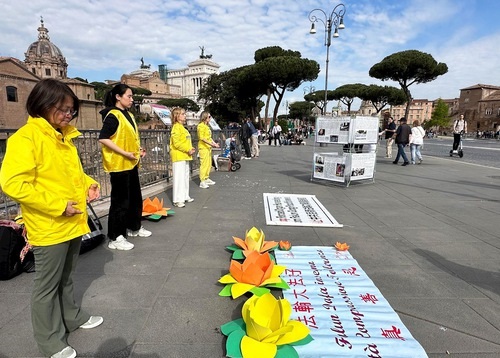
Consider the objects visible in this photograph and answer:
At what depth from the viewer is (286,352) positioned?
1899 mm

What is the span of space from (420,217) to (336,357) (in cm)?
405

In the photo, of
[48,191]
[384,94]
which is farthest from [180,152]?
[384,94]

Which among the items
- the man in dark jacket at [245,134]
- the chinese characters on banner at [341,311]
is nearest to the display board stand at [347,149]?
the chinese characters on banner at [341,311]

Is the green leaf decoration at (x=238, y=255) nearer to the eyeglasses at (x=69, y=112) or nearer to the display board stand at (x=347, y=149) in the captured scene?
the eyeglasses at (x=69, y=112)

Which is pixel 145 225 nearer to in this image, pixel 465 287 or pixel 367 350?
pixel 367 350

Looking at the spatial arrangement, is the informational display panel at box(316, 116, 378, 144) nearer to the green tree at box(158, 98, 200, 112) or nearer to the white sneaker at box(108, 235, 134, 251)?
the white sneaker at box(108, 235, 134, 251)

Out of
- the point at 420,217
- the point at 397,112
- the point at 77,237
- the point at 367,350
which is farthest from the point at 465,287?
the point at 397,112

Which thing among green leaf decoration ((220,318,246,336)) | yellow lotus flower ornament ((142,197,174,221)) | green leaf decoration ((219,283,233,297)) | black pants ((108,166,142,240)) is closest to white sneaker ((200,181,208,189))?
yellow lotus flower ornament ((142,197,174,221))

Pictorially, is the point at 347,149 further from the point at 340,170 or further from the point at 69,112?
the point at 69,112

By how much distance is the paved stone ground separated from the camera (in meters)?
2.08

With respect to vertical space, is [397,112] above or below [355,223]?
above

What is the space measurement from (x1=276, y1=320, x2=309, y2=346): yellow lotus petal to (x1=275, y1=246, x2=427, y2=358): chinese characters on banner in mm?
92

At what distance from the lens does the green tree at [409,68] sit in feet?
122

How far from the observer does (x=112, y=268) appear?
312cm
